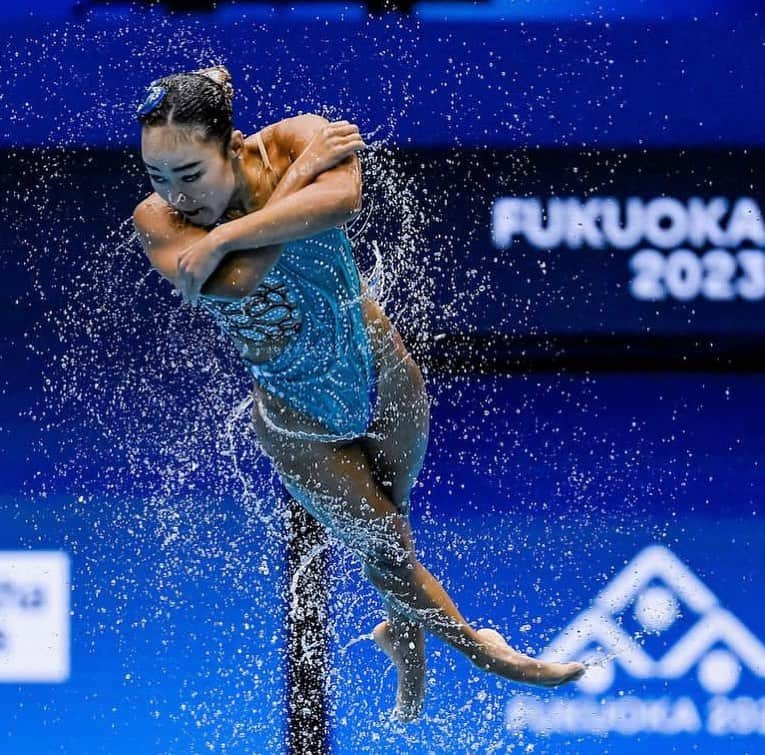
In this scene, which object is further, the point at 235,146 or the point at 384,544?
the point at 384,544

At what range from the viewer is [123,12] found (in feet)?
14.2

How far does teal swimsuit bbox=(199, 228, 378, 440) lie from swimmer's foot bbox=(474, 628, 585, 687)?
569 millimetres

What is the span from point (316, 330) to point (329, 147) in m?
0.40

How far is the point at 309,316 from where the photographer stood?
314 centimetres

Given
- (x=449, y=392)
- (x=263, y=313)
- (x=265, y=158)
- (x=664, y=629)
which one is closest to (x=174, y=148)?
(x=265, y=158)

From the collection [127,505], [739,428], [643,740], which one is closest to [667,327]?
[739,428]

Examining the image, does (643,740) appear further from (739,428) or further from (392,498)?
(392,498)

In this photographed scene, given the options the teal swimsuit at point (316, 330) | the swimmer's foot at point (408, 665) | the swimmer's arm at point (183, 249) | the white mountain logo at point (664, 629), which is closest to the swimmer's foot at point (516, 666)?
the swimmer's foot at point (408, 665)

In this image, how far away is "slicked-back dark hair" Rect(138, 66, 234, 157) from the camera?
280 cm

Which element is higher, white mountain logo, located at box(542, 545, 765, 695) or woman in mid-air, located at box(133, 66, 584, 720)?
woman in mid-air, located at box(133, 66, 584, 720)

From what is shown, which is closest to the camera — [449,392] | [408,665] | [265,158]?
[265,158]

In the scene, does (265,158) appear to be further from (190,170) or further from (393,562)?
(393,562)

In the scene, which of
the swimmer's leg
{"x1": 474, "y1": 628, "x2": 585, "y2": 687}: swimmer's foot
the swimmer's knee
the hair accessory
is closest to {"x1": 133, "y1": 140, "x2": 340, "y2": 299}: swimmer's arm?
the hair accessory

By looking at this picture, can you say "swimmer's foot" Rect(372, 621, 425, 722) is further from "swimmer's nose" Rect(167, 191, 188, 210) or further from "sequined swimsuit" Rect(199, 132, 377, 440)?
"swimmer's nose" Rect(167, 191, 188, 210)
